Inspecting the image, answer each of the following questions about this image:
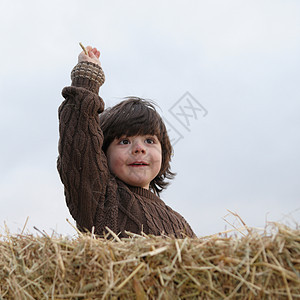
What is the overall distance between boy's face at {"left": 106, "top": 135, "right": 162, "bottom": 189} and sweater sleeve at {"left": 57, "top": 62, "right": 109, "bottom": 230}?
0.15m

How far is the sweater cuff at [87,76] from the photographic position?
2.41 m

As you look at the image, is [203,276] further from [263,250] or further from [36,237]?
[36,237]

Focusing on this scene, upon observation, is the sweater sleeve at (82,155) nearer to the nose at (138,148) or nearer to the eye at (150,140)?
the nose at (138,148)

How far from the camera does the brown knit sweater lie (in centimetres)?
225

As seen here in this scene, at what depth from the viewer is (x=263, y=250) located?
122 cm

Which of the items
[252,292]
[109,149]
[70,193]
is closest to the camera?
[252,292]

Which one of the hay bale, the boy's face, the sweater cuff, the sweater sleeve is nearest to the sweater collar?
the boy's face

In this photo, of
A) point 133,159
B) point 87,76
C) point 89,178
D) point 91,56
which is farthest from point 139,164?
point 91,56

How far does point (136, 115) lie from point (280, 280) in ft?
5.10

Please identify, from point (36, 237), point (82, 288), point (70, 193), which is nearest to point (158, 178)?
point (70, 193)

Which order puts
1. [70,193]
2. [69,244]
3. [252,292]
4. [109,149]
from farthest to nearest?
[109,149], [70,193], [69,244], [252,292]

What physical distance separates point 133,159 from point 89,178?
12.6 inches

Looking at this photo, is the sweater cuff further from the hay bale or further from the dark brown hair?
the hay bale

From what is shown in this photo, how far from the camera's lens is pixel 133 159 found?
8.09 ft
